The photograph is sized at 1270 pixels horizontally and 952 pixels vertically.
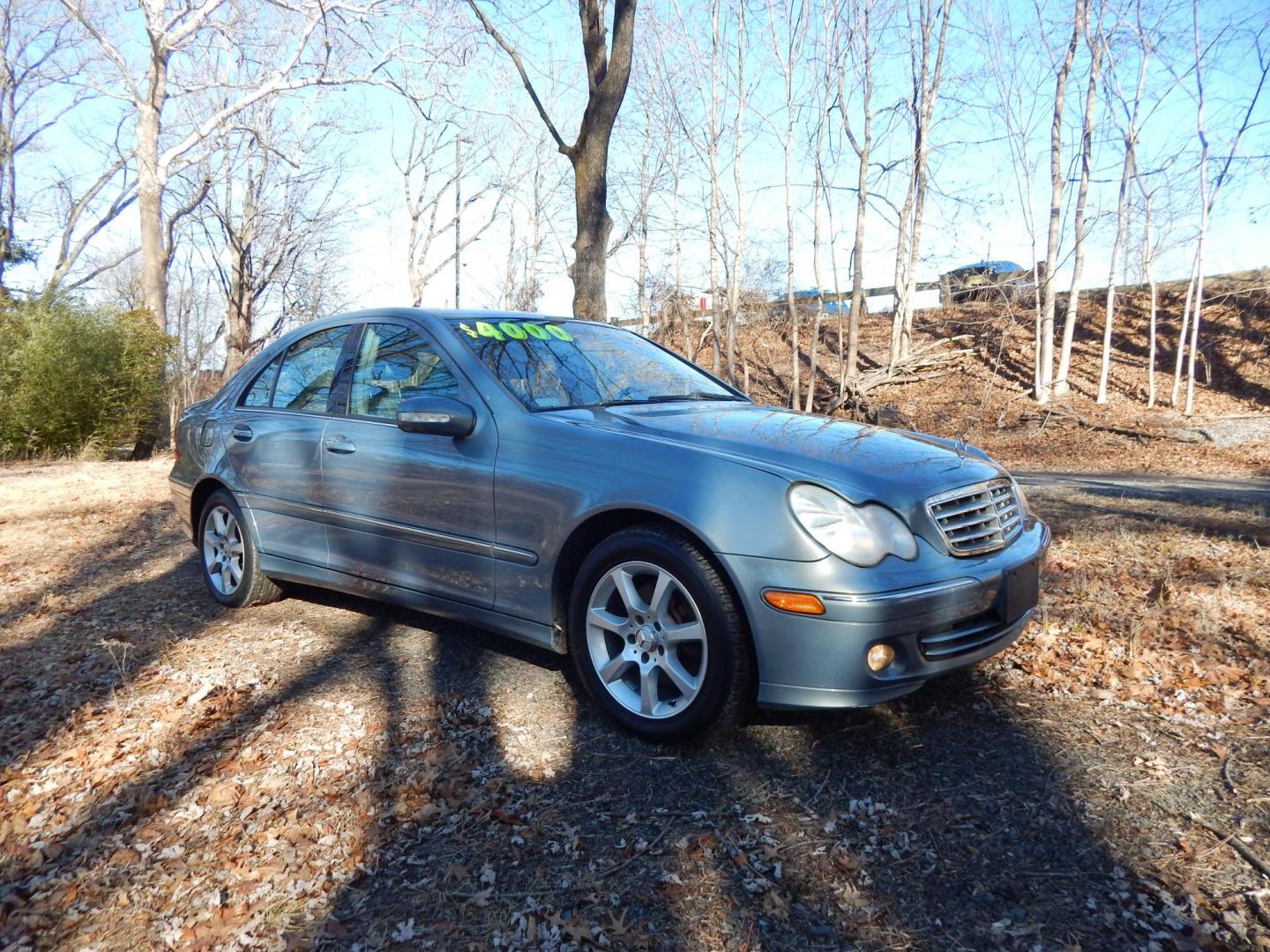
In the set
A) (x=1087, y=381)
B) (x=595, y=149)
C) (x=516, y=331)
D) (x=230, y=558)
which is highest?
(x=595, y=149)

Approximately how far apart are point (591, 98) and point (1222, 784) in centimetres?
945

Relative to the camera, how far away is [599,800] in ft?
9.17

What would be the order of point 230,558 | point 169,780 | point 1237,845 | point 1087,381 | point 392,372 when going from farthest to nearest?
1. point 1087,381
2. point 230,558
3. point 392,372
4. point 169,780
5. point 1237,845

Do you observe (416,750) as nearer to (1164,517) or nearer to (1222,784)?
(1222,784)

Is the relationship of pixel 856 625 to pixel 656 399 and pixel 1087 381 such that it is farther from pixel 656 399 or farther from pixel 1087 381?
pixel 1087 381

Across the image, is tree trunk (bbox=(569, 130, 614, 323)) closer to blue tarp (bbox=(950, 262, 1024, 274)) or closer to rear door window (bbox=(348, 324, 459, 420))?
rear door window (bbox=(348, 324, 459, 420))

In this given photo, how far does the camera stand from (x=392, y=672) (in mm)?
3893

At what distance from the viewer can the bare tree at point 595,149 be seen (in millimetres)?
10062

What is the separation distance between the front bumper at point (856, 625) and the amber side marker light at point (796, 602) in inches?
0.6

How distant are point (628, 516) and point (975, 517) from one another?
1253mm

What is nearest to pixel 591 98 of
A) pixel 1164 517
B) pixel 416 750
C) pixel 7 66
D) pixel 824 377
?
pixel 1164 517

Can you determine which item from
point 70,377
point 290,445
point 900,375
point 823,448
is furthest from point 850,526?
point 900,375

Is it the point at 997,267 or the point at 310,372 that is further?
the point at 997,267

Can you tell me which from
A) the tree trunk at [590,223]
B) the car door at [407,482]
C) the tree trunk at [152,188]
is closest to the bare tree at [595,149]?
the tree trunk at [590,223]
